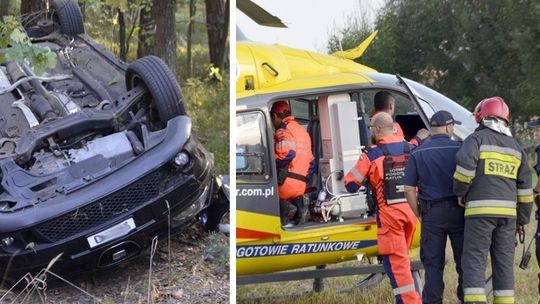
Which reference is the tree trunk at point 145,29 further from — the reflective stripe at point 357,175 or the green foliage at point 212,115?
the reflective stripe at point 357,175

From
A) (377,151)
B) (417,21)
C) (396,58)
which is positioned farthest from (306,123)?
(417,21)

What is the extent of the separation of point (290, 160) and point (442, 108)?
1.26m

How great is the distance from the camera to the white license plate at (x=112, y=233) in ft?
16.5

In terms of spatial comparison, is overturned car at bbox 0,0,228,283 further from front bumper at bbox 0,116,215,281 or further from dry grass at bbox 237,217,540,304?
dry grass at bbox 237,217,540,304

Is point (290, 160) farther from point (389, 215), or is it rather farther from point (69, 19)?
point (69, 19)

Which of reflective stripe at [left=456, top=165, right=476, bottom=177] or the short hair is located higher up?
the short hair

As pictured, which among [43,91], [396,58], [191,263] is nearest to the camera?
[191,263]

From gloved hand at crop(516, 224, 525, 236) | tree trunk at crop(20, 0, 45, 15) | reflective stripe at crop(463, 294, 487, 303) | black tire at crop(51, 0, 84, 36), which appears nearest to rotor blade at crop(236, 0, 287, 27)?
reflective stripe at crop(463, 294, 487, 303)

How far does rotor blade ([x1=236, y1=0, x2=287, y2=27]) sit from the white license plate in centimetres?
206

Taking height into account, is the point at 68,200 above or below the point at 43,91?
below

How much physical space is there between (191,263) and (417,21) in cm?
1835

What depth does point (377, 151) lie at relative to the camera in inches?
208

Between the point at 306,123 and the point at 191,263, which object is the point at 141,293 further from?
the point at 306,123

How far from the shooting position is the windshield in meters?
5.69
